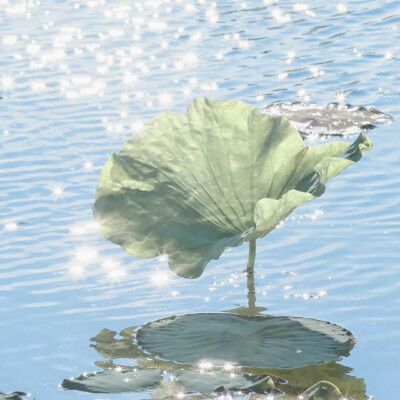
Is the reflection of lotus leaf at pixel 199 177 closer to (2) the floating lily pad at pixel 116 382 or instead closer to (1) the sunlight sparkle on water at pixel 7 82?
(2) the floating lily pad at pixel 116 382

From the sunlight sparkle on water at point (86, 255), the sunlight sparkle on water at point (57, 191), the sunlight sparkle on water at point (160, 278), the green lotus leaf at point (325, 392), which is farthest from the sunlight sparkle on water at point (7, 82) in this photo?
the green lotus leaf at point (325, 392)

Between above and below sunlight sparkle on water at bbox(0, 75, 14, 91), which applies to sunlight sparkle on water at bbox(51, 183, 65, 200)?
below

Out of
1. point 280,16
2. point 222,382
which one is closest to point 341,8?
point 280,16

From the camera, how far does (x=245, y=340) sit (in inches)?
110

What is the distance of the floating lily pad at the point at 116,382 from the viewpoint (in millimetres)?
2549

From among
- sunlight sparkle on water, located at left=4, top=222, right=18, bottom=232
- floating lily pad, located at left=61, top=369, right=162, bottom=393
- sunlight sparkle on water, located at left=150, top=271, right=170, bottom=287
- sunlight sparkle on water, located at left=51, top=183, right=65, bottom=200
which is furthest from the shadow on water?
sunlight sparkle on water, located at left=51, top=183, right=65, bottom=200

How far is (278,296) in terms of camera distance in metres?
3.28

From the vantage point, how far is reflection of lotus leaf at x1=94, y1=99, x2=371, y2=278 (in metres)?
3.08

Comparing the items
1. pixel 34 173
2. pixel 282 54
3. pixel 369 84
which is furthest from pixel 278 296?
pixel 282 54

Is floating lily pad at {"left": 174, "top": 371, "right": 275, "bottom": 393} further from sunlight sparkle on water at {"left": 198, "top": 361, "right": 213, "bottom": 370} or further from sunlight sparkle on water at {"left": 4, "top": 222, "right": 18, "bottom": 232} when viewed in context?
sunlight sparkle on water at {"left": 4, "top": 222, "right": 18, "bottom": 232}

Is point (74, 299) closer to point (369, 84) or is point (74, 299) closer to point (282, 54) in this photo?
point (369, 84)

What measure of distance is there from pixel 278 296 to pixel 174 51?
4471 mm

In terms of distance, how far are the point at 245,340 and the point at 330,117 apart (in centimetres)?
298

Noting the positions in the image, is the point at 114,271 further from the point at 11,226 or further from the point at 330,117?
the point at 330,117
